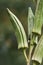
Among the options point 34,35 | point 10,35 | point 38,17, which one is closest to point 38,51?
point 34,35

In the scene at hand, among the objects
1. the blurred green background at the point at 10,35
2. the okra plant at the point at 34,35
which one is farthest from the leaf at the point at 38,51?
the blurred green background at the point at 10,35

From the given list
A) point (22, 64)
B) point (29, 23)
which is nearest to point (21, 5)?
point (22, 64)

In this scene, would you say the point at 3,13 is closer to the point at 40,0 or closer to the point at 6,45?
the point at 6,45

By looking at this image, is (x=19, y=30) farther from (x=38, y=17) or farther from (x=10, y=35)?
(x=10, y=35)

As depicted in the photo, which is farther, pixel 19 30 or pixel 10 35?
pixel 10 35

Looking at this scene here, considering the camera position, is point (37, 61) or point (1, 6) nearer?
point (37, 61)

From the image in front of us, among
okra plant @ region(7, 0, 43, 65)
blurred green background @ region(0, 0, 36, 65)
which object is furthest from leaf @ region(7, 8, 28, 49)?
blurred green background @ region(0, 0, 36, 65)

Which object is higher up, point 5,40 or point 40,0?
point 40,0

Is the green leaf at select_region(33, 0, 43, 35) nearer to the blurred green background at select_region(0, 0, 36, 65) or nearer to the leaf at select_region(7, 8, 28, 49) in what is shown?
the leaf at select_region(7, 8, 28, 49)

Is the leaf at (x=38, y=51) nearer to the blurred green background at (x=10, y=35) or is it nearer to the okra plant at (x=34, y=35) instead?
the okra plant at (x=34, y=35)
